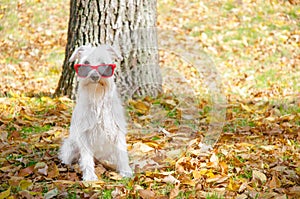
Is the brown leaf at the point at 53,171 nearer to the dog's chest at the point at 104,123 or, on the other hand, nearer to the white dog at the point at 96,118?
the white dog at the point at 96,118

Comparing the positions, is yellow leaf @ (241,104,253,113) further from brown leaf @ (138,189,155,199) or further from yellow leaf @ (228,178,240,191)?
brown leaf @ (138,189,155,199)

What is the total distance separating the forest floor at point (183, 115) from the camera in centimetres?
370

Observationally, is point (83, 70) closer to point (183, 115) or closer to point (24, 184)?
point (24, 184)

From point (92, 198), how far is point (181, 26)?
7.59m

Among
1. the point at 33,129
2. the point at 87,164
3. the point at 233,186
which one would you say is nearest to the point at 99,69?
the point at 87,164

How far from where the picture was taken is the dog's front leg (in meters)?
3.79

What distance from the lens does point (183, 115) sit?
17.9 ft

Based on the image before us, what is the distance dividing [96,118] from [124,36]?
1.96m

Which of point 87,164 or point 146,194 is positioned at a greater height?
point 87,164

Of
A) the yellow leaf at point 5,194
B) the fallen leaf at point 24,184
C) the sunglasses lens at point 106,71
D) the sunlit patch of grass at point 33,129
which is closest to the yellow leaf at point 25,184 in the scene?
the fallen leaf at point 24,184

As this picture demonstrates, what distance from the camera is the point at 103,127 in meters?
3.82

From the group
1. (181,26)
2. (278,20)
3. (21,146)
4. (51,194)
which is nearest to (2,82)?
(21,146)

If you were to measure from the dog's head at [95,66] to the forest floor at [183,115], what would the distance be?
85cm

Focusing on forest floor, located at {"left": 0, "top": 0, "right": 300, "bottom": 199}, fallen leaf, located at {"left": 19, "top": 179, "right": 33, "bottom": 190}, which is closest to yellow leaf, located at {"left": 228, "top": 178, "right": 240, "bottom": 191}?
forest floor, located at {"left": 0, "top": 0, "right": 300, "bottom": 199}
